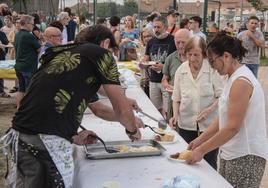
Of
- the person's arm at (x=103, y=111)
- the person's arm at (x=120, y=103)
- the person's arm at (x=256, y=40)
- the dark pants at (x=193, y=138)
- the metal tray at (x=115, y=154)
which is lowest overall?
the dark pants at (x=193, y=138)

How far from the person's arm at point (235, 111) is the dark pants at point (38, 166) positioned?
803 mm

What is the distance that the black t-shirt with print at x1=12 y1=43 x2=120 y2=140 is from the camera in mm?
1928

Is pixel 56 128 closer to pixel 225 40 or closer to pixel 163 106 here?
pixel 225 40

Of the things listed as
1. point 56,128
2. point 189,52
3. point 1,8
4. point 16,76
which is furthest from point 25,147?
point 1,8

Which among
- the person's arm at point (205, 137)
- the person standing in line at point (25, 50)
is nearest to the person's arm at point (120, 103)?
the person's arm at point (205, 137)

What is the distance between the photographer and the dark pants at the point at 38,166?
6.37ft

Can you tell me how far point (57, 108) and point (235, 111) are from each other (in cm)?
89

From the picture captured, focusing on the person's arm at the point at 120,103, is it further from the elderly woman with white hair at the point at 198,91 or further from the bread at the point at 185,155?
the elderly woman with white hair at the point at 198,91

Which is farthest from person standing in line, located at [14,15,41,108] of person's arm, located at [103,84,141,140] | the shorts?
person's arm, located at [103,84,141,140]

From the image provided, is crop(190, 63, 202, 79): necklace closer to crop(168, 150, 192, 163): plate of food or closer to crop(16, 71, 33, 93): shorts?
crop(168, 150, 192, 163): plate of food

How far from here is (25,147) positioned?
6.48 ft

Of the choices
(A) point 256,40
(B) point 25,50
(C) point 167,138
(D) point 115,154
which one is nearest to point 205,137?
(C) point 167,138

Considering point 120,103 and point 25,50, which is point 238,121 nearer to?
point 120,103

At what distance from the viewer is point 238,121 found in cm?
225
